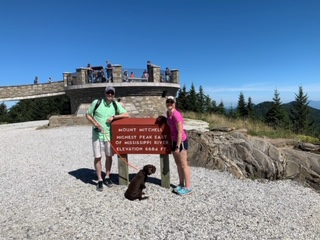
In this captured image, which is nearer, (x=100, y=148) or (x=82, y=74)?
(x=100, y=148)

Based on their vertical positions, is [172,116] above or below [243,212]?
above

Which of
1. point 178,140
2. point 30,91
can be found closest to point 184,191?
point 178,140

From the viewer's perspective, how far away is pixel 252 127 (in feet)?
44.1

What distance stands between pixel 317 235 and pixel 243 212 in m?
1.01

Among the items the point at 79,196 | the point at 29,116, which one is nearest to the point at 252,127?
the point at 79,196

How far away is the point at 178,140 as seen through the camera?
4.79 metres

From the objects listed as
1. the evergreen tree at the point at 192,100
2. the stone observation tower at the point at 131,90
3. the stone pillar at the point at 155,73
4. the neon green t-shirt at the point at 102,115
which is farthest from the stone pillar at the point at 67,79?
the evergreen tree at the point at 192,100

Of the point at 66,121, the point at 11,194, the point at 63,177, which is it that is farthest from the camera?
the point at 66,121

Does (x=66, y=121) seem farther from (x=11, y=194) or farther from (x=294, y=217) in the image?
(x=294, y=217)

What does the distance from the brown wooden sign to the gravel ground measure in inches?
29.8

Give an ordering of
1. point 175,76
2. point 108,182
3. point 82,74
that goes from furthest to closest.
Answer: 1. point 175,76
2. point 82,74
3. point 108,182

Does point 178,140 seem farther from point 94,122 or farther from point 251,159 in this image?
point 251,159

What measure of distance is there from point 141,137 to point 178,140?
78 cm

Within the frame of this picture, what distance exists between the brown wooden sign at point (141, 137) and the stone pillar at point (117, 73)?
1395 cm
